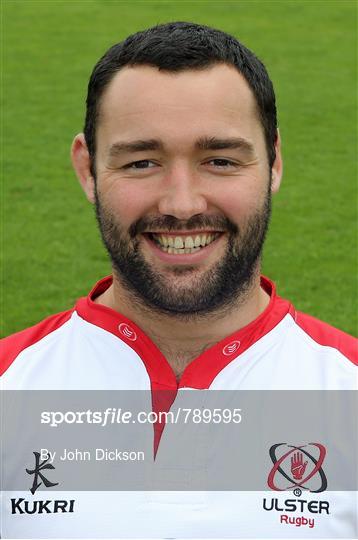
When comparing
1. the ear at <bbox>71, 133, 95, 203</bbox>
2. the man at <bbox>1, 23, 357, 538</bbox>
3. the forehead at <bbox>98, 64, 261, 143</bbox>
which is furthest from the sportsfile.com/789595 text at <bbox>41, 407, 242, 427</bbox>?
the forehead at <bbox>98, 64, 261, 143</bbox>

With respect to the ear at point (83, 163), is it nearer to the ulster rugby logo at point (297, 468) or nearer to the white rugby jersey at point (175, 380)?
the white rugby jersey at point (175, 380)

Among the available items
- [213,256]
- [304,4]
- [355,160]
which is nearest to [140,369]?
[213,256]

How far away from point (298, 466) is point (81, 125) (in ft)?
32.8

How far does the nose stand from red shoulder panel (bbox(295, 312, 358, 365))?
0.60 metres

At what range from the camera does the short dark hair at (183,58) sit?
2553 millimetres

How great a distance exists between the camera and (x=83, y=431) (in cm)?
271

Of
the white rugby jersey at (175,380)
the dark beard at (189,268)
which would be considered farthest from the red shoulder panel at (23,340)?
the dark beard at (189,268)

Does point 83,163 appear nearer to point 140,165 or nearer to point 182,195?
point 140,165

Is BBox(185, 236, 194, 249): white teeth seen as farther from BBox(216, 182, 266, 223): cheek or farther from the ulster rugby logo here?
the ulster rugby logo

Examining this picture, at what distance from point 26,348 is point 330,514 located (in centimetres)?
107

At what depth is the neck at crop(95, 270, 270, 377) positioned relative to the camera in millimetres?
2719

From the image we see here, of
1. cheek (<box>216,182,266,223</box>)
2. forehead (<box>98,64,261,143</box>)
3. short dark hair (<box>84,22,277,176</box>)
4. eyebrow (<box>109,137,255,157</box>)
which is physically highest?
short dark hair (<box>84,22,277,176</box>)

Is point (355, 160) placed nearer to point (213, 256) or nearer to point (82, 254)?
point (82, 254)

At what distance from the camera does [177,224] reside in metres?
2.49
